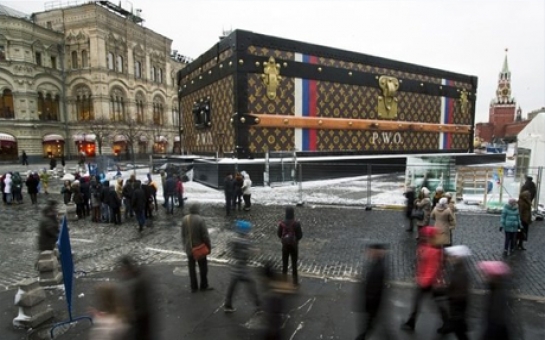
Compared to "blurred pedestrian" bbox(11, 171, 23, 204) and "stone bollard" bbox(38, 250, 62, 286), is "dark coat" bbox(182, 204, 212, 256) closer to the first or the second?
"stone bollard" bbox(38, 250, 62, 286)

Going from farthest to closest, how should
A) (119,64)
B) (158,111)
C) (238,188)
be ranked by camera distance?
(158,111), (119,64), (238,188)

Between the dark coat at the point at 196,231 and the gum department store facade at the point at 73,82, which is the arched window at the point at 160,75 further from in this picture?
the dark coat at the point at 196,231

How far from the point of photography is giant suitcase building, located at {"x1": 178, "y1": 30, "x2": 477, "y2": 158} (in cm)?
2014

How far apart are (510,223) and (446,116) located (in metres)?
25.1

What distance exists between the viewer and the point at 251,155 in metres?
20.3

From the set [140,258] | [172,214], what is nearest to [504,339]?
[140,258]

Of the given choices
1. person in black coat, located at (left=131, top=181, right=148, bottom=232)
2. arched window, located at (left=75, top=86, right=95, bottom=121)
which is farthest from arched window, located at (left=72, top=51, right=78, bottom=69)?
person in black coat, located at (left=131, top=181, right=148, bottom=232)

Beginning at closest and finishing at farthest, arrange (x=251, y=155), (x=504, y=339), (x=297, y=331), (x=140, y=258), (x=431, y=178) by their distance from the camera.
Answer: (x=504, y=339)
(x=297, y=331)
(x=140, y=258)
(x=431, y=178)
(x=251, y=155)

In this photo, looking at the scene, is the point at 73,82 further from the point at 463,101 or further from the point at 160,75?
the point at 463,101

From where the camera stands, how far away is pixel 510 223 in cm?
812

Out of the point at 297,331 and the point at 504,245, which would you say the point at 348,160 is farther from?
the point at 297,331

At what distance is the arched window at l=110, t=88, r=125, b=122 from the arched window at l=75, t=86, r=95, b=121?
2.61 m

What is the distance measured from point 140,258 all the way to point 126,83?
142ft

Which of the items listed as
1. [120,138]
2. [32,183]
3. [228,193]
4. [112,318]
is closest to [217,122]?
[228,193]
